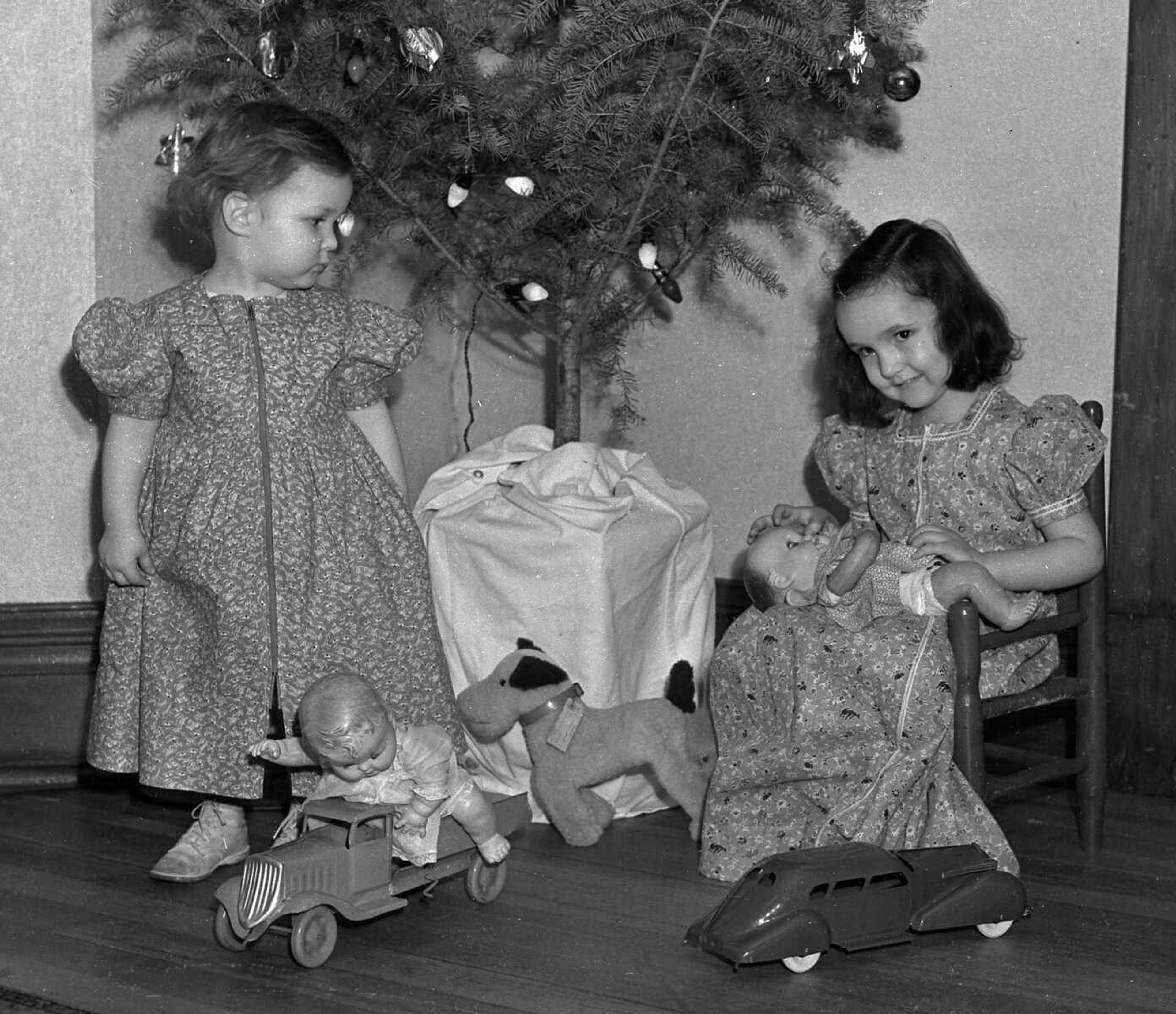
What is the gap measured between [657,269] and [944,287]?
1.99ft

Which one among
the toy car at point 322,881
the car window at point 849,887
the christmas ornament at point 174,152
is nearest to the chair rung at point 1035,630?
the car window at point 849,887

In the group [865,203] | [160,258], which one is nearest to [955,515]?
[865,203]

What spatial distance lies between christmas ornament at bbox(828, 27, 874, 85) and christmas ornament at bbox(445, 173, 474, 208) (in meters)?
0.68

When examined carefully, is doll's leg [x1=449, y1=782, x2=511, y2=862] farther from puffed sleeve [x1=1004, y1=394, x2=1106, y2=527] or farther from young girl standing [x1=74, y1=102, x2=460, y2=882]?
puffed sleeve [x1=1004, y1=394, x2=1106, y2=527]

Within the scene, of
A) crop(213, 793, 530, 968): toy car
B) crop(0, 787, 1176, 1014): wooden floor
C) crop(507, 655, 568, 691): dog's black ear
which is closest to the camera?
crop(0, 787, 1176, 1014): wooden floor

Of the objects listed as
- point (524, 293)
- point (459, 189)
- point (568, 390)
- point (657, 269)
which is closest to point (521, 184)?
point (459, 189)

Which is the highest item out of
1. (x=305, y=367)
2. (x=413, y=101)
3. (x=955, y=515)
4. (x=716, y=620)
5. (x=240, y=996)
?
(x=413, y=101)

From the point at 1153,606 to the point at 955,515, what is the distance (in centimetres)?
65

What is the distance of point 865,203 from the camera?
3.38m

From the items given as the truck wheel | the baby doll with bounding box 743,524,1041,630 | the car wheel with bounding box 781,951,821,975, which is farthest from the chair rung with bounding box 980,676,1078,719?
the truck wheel

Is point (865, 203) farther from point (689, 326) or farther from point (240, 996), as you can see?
point (240, 996)

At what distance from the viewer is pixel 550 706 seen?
286cm

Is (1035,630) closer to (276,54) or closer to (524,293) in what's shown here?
(524,293)

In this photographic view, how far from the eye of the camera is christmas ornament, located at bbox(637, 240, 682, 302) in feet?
9.82
